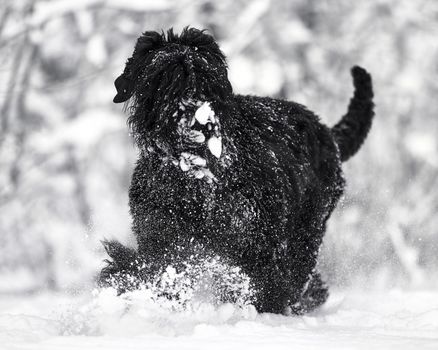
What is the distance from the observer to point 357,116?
5730 mm

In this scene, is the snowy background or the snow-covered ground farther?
the snowy background

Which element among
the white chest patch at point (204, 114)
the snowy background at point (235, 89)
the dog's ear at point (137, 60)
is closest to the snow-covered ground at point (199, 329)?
the white chest patch at point (204, 114)

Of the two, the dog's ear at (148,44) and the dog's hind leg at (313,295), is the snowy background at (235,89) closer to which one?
the dog's hind leg at (313,295)

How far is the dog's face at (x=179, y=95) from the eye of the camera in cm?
374

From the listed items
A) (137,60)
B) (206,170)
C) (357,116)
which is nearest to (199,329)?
(206,170)

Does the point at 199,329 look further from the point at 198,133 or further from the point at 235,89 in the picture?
the point at 235,89

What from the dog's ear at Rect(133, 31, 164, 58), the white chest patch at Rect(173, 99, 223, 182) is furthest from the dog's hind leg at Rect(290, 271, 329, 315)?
the dog's ear at Rect(133, 31, 164, 58)

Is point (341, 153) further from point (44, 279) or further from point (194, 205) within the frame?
point (44, 279)

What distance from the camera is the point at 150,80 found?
396cm

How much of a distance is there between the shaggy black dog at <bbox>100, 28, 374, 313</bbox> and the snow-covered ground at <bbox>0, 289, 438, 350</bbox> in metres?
0.35

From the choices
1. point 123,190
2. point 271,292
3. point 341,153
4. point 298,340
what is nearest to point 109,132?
point 123,190

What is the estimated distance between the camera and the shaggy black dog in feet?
12.5

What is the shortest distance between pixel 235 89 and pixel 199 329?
9.00m

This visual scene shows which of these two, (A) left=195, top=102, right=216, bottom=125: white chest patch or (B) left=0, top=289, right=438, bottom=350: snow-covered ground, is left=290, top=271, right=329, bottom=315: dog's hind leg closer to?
(B) left=0, top=289, right=438, bottom=350: snow-covered ground
